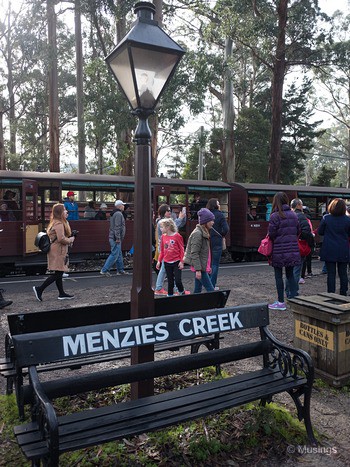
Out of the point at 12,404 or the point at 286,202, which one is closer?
the point at 12,404

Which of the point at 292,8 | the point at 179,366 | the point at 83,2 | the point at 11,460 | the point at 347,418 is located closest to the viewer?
the point at 11,460

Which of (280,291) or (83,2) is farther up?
(83,2)

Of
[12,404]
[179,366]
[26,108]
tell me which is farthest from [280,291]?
[26,108]

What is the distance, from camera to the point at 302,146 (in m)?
36.3

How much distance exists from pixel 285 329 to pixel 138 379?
3.40 m

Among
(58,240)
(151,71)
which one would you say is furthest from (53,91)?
(151,71)

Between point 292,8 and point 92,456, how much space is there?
Result: 2420cm

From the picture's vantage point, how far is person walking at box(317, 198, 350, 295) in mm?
6680

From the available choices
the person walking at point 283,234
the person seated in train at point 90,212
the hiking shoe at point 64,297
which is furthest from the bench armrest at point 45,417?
the person seated in train at point 90,212

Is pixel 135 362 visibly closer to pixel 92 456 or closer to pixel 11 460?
pixel 92 456

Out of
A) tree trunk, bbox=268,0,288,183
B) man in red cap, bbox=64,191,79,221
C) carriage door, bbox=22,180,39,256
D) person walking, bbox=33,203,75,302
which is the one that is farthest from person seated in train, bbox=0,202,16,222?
tree trunk, bbox=268,0,288,183

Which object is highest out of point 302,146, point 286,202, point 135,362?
point 302,146

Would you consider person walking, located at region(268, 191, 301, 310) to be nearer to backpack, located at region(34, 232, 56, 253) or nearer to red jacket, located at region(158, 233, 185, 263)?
red jacket, located at region(158, 233, 185, 263)

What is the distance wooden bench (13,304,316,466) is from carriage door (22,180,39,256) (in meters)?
8.81
